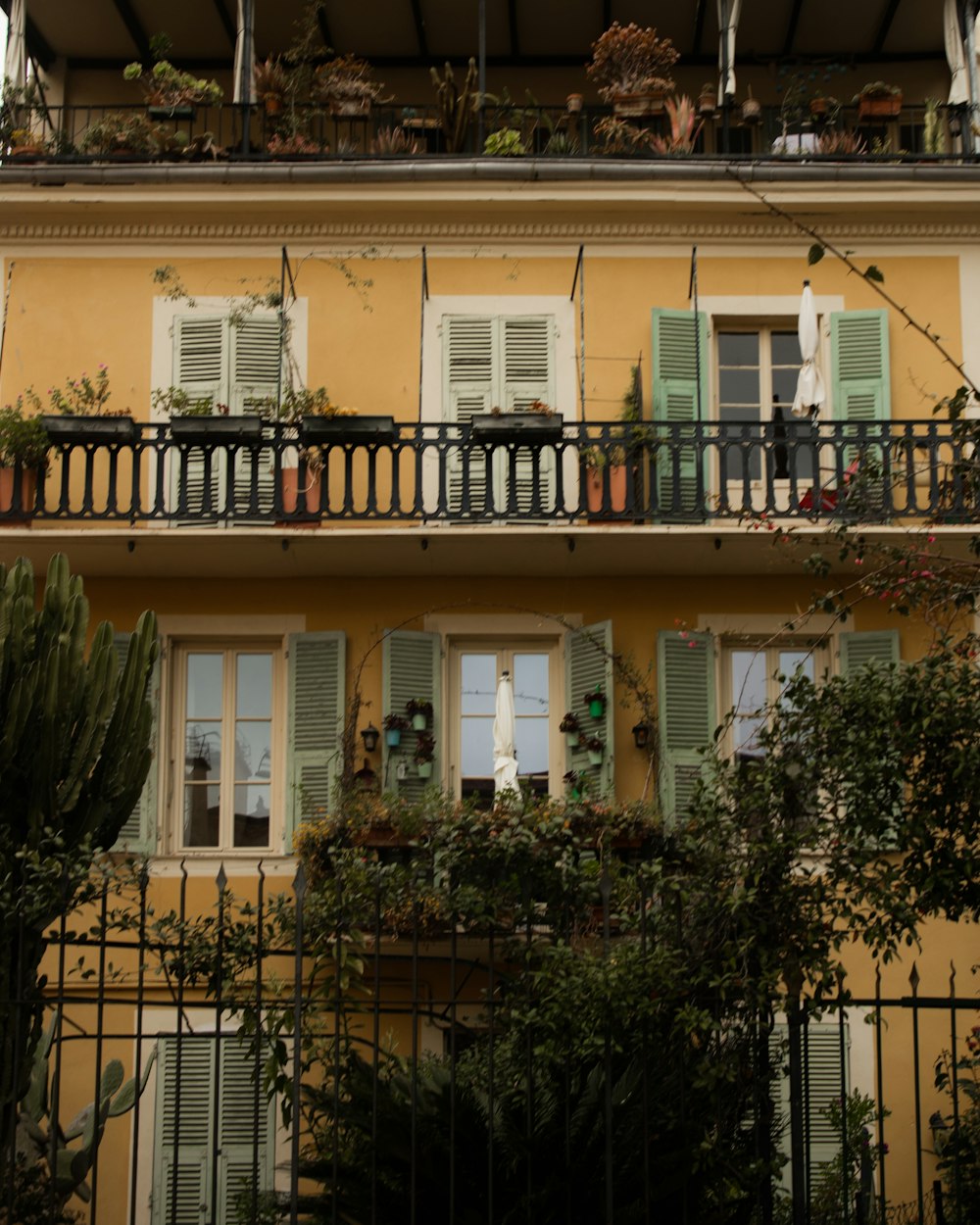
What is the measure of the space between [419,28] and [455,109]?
1.59 metres

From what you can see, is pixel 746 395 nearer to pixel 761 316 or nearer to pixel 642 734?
pixel 761 316

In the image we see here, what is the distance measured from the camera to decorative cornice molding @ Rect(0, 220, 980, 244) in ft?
54.7

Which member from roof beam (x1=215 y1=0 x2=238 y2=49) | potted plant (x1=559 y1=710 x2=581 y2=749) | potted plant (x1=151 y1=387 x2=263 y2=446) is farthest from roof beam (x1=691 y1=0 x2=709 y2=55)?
potted plant (x1=559 y1=710 x2=581 y2=749)

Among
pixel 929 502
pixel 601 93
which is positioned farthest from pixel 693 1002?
pixel 601 93

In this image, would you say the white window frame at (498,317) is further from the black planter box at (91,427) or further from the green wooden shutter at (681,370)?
the black planter box at (91,427)

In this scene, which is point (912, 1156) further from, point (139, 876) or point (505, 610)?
point (139, 876)

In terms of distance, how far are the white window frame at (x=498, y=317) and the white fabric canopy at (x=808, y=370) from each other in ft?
6.29

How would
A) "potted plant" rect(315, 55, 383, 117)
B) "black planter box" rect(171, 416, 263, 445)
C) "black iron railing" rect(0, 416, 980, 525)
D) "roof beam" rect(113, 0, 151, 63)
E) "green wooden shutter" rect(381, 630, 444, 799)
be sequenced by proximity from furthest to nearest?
"roof beam" rect(113, 0, 151, 63) < "potted plant" rect(315, 55, 383, 117) < "green wooden shutter" rect(381, 630, 444, 799) < "black iron railing" rect(0, 416, 980, 525) < "black planter box" rect(171, 416, 263, 445)

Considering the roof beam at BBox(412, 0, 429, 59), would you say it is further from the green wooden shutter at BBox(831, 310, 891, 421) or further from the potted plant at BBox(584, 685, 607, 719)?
the potted plant at BBox(584, 685, 607, 719)

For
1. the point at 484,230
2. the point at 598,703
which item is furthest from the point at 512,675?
the point at 484,230

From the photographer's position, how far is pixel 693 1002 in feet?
28.9

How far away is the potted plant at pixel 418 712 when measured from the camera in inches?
615

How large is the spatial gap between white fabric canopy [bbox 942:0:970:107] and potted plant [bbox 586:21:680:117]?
2.57 metres

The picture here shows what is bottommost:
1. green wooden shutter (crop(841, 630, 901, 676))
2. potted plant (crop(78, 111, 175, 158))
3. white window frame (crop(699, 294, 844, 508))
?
green wooden shutter (crop(841, 630, 901, 676))
